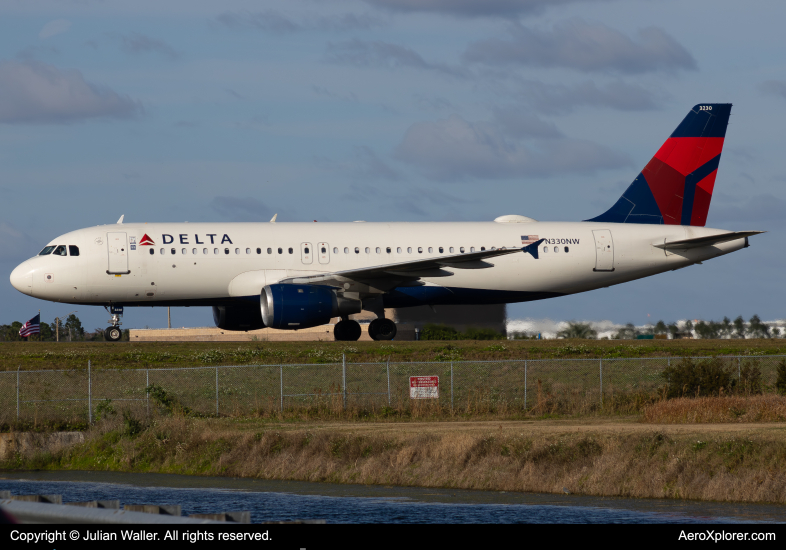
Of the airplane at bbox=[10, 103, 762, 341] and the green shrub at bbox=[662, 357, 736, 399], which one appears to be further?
the airplane at bbox=[10, 103, 762, 341]

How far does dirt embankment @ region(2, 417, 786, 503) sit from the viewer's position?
15.6m

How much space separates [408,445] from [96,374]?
1184 cm

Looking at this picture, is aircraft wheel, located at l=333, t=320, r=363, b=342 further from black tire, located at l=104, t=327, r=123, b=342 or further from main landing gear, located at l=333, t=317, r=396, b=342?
black tire, located at l=104, t=327, r=123, b=342

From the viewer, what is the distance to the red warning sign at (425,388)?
23578mm

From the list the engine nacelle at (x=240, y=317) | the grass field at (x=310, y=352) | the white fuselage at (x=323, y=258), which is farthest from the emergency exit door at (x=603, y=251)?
the engine nacelle at (x=240, y=317)

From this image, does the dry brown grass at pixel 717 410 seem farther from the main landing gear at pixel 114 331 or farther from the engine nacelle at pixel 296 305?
the main landing gear at pixel 114 331

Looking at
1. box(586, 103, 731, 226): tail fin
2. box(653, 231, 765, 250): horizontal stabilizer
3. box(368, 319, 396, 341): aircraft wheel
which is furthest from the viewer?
box(586, 103, 731, 226): tail fin

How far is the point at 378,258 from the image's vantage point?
108ft

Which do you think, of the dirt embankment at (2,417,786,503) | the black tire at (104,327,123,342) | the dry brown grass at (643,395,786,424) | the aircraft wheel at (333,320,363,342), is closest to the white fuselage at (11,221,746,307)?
the aircraft wheel at (333,320,363,342)

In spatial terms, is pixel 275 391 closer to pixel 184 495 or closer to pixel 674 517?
pixel 184 495

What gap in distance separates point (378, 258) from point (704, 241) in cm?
1181

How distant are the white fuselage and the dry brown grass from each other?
13.1m

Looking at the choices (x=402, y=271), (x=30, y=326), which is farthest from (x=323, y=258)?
(x=30, y=326)

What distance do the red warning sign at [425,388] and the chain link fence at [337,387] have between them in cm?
13
